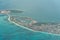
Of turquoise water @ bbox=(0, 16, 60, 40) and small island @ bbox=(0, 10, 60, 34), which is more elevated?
small island @ bbox=(0, 10, 60, 34)

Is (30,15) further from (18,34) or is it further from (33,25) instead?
(18,34)

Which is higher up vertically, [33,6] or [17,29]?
[33,6]

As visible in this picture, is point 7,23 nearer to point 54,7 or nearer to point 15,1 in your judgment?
point 15,1

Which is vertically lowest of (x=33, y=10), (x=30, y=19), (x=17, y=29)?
(x=17, y=29)

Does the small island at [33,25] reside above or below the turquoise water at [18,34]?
above

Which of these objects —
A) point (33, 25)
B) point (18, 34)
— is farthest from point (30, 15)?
point (18, 34)

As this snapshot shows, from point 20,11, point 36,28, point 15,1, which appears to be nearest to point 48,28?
point 36,28

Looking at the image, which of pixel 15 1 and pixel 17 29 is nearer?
pixel 17 29
